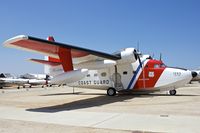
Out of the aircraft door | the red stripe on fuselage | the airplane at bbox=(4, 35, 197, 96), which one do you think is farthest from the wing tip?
the red stripe on fuselage

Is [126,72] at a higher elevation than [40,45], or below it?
below

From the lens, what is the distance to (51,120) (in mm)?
9156

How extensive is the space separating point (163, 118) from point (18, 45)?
29.3ft

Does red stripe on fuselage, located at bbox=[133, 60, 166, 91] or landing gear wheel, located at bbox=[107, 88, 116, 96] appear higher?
red stripe on fuselage, located at bbox=[133, 60, 166, 91]

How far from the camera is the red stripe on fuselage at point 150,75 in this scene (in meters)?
20.2

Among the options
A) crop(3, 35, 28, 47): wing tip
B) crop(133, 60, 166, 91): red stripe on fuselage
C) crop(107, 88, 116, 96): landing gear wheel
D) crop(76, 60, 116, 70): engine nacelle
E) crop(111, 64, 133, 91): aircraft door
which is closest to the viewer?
A: crop(3, 35, 28, 47): wing tip

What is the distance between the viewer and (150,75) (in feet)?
66.7

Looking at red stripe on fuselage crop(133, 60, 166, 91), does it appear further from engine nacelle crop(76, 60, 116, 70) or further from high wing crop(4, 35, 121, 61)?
high wing crop(4, 35, 121, 61)

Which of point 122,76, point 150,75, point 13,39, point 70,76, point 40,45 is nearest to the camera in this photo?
point 13,39

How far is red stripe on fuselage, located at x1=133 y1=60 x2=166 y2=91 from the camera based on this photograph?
2020 centimetres

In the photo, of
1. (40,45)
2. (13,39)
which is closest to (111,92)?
(40,45)

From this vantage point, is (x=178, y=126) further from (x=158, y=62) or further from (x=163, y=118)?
(x=158, y=62)

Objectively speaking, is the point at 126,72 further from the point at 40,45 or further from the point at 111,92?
the point at 40,45

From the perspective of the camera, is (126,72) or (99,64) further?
(126,72)
